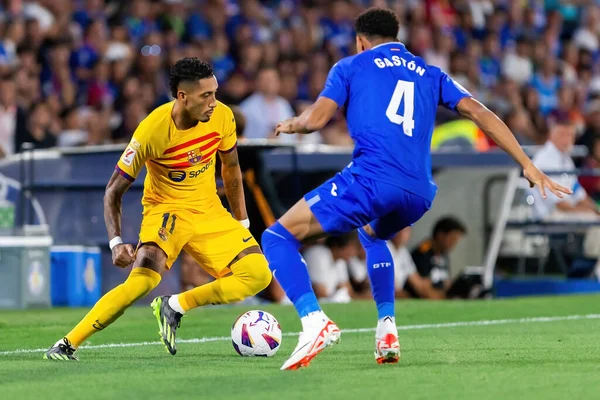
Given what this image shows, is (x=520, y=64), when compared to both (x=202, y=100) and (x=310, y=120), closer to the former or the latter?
(x=202, y=100)

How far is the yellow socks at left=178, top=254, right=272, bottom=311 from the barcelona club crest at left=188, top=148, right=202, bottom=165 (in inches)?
28.5

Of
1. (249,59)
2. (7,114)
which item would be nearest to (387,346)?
(7,114)

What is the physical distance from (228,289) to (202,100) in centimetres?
124

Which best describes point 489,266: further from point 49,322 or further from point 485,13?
point 485,13

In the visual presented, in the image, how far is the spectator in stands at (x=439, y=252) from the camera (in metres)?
16.1

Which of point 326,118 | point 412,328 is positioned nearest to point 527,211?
point 412,328

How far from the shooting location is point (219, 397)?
6.04 m

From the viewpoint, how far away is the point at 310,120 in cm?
712

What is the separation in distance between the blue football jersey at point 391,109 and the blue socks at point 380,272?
629mm

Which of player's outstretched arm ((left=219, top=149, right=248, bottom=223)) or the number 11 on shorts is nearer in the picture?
the number 11 on shorts

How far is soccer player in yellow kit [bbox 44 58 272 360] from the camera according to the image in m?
8.02

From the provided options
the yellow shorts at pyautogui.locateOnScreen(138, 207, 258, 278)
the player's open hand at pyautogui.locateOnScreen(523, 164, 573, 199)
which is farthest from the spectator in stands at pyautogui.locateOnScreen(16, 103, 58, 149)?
the player's open hand at pyautogui.locateOnScreen(523, 164, 573, 199)

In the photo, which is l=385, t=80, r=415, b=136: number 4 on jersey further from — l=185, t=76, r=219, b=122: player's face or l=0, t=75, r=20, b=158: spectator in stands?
l=0, t=75, r=20, b=158: spectator in stands

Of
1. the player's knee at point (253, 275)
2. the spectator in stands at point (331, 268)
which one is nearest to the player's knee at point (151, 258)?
the player's knee at point (253, 275)
